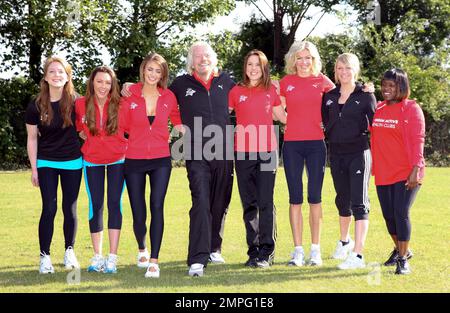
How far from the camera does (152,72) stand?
636 cm

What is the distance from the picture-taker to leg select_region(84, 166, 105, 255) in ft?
21.4

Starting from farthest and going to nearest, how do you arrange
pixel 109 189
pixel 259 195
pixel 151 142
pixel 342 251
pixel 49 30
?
pixel 49 30 → pixel 342 251 → pixel 259 195 → pixel 109 189 → pixel 151 142

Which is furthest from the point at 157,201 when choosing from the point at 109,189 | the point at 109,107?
the point at 109,107

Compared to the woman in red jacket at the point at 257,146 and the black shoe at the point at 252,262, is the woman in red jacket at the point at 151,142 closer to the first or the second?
the woman in red jacket at the point at 257,146

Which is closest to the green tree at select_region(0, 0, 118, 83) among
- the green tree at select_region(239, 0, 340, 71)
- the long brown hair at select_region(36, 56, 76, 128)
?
the green tree at select_region(239, 0, 340, 71)

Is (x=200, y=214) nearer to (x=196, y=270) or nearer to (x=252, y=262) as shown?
(x=196, y=270)

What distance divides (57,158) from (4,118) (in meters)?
17.2

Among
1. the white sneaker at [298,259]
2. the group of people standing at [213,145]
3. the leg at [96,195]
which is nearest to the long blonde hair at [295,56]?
the group of people standing at [213,145]

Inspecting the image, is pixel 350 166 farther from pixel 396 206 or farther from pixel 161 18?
pixel 161 18

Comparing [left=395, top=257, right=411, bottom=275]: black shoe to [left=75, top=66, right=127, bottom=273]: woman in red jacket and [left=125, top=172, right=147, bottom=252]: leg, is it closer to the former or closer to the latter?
[left=125, top=172, right=147, bottom=252]: leg

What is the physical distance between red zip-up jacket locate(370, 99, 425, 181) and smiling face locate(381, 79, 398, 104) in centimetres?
14

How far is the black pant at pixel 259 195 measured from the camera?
6.73m

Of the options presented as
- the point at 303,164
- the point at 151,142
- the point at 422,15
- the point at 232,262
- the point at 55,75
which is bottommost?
the point at 232,262

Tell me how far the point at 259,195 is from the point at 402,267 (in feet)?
5.08
